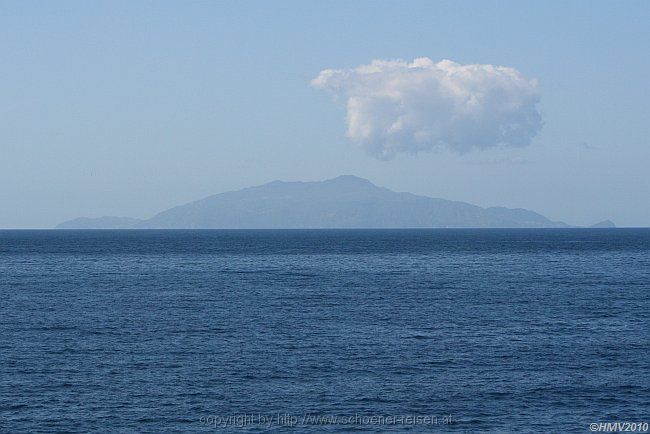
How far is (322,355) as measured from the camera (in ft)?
194

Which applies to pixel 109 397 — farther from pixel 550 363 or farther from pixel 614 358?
pixel 614 358

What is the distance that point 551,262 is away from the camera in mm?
168875

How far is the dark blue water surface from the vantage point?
147ft

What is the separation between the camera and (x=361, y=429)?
41906 millimetres

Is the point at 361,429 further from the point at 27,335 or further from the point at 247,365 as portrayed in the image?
the point at 27,335

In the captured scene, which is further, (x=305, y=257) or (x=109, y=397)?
(x=305, y=257)

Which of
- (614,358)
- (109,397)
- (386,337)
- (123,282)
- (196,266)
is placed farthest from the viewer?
(196,266)

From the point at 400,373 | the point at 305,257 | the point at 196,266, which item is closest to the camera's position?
the point at 400,373

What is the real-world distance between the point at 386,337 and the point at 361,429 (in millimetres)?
25479

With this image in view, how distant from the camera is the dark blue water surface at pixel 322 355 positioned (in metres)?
44.7

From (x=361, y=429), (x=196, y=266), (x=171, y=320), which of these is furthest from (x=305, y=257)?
(x=361, y=429)

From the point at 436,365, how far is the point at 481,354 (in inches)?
211

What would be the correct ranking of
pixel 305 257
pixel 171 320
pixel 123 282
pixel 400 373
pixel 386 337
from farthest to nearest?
pixel 305 257
pixel 123 282
pixel 171 320
pixel 386 337
pixel 400 373

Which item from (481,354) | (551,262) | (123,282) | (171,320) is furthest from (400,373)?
(551,262)
